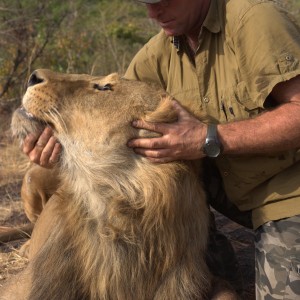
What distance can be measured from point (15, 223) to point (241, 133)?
8.32 feet

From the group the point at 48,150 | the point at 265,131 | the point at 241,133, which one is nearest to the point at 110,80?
the point at 48,150

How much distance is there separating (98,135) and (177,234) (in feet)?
1.95

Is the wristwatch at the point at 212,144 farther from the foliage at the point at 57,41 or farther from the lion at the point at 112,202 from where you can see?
the foliage at the point at 57,41

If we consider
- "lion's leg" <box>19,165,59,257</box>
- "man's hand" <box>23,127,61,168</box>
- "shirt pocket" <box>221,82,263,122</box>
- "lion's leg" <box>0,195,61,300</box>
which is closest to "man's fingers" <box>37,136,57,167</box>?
"man's hand" <box>23,127,61,168</box>

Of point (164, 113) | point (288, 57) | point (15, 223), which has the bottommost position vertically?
point (15, 223)

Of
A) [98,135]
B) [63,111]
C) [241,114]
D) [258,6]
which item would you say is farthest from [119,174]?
[258,6]

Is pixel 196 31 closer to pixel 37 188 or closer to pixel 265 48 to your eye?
pixel 265 48

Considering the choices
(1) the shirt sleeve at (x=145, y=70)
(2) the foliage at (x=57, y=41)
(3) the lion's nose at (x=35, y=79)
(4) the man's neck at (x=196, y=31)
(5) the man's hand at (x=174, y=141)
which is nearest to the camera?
(5) the man's hand at (x=174, y=141)

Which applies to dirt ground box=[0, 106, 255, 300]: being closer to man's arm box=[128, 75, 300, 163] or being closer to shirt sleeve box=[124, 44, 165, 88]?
man's arm box=[128, 75, 300, 163]

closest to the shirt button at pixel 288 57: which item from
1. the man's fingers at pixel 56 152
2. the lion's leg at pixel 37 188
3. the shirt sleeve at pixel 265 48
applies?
the shirt sleeve at pixel 265 48

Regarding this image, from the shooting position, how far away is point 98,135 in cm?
285

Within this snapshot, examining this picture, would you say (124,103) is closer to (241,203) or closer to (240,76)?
(240,76)

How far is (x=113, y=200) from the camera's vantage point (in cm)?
289

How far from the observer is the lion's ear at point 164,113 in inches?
113
